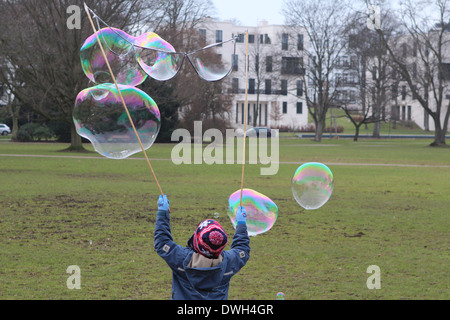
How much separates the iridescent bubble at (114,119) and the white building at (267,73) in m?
53.0

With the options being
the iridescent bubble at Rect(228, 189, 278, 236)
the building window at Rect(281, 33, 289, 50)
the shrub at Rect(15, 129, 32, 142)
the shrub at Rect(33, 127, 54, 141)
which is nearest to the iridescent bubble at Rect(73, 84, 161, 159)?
the iridescent bubble at Rect(228, 189, 278, 236)

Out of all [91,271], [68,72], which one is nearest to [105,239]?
[91,271]

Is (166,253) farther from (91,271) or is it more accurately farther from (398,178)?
(398,178)

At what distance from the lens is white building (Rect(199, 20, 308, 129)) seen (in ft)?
227

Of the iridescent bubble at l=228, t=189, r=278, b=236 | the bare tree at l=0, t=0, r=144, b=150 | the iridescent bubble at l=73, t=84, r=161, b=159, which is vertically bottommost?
the iridescent bubble at l=228, t=189, r=278, b=236

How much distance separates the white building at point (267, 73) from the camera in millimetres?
69062

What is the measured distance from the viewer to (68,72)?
3341 cm

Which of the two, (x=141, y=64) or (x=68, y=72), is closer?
(x=141, y=64)

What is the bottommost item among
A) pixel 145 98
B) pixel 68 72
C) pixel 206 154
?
pixel 206 154

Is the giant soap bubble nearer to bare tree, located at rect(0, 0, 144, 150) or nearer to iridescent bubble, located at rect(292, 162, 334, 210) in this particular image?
iridescent bubble, located at rect(292, 162, 334, 210)

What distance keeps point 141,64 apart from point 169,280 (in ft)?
11.3

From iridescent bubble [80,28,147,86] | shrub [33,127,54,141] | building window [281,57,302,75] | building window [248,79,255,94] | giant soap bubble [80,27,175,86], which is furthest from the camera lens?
building window [248,79,255,94]

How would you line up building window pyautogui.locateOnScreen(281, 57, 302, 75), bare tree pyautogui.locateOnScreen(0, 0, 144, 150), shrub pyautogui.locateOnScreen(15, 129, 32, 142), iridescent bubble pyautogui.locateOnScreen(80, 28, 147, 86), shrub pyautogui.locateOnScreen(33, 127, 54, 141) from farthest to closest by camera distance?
building window pyautogui.locateOnScreen(281, 57, 302, 75) < shrub pyautogui.locateOnScreen(33, 127, 54, 141) < shrub pyautogui.locateOnScreen(15, 129, 32, 142) < bare tree pyautogui.locateOnScreen(0, 0, 144, 150) < iridescent bubble pyautogui.locateOnScreen(80, 28, 147, 86)
